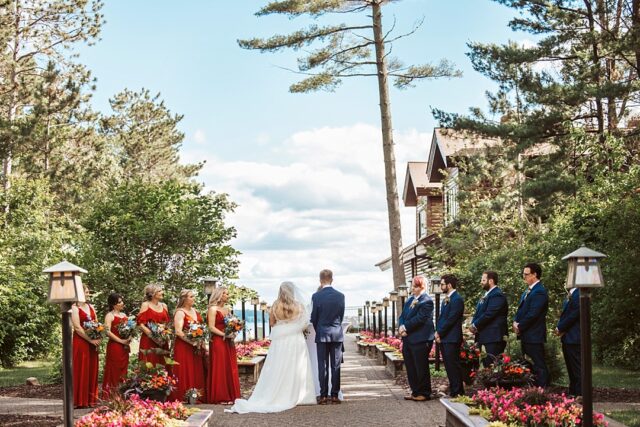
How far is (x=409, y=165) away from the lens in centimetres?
4988

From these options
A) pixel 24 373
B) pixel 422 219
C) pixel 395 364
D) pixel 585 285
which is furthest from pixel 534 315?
pixel 422 219

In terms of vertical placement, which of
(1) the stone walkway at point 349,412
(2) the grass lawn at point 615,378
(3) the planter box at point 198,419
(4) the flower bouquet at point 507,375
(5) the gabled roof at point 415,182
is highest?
(5) the gabled roof at point 415,182

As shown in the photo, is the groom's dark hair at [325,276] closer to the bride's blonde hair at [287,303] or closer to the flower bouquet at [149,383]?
the bride's blonde hair at [287,303]

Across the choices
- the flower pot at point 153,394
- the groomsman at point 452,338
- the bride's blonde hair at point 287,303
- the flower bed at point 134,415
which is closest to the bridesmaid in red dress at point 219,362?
the bride's blonde hair at point 287,303

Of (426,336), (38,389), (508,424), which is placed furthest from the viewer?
(38,389)

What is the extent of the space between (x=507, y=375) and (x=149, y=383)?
4.80 m

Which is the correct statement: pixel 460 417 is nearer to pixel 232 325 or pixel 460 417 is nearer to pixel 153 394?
pixel 153 394

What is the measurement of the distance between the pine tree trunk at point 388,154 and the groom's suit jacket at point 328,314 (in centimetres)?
1305

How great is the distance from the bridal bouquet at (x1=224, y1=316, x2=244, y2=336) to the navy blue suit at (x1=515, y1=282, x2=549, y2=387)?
4.40m

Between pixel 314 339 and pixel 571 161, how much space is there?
44.5 feet

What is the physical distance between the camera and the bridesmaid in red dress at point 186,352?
14844mm

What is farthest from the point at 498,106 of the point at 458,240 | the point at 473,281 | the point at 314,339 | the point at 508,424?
the point at 508,424

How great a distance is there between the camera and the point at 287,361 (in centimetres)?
1512

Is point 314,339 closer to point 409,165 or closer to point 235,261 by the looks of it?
point 235,261
